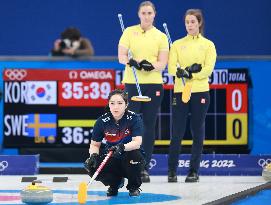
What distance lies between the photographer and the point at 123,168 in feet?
32.0

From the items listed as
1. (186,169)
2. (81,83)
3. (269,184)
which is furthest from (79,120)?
(269,184)

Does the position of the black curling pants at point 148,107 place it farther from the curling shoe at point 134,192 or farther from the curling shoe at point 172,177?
the curling shoe at point 134,192

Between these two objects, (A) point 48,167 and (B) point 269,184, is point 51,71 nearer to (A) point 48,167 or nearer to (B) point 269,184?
(A) point 48,167

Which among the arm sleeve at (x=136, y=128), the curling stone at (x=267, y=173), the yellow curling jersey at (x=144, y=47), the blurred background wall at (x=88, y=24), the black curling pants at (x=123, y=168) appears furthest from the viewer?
the blurred background wall at (x=88, y=24)

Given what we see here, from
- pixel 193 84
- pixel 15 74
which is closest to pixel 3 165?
pixel 15 74

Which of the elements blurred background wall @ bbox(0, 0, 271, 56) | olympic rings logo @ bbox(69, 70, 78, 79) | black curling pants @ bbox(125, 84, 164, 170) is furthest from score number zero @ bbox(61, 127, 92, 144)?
blurred background wall @ bbox(0, 0, 271, 56)

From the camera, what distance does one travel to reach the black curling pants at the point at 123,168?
969 centimetres

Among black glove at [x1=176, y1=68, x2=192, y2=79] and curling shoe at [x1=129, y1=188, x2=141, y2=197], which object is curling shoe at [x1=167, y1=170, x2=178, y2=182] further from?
curling shoe at [x1=129, y1=188, x2=141, y2=197]

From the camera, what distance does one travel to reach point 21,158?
12805 millimetres

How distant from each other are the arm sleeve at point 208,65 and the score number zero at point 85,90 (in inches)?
76.2

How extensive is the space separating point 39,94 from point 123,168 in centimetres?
361

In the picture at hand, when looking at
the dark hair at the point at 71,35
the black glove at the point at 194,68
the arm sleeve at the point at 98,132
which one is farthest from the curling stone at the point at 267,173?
the dark hair at the point at 71,35

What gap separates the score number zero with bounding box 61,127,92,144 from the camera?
13.1 meters

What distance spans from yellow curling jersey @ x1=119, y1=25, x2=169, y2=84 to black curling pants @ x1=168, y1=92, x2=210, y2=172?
382 millimetres
